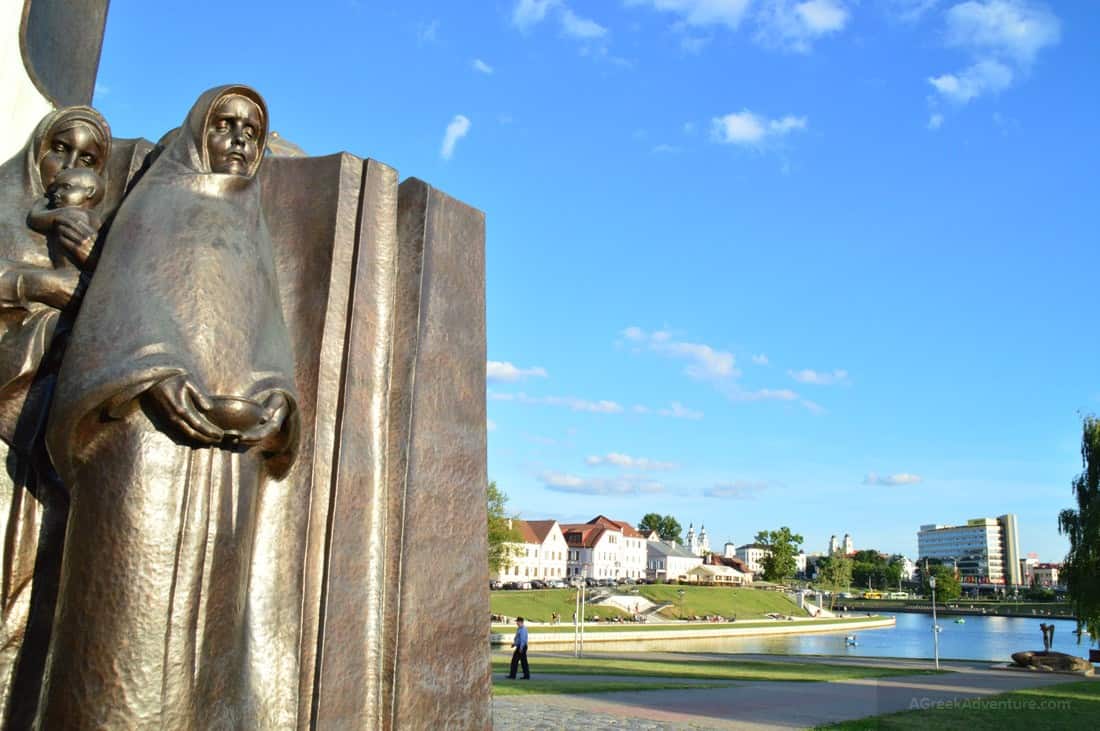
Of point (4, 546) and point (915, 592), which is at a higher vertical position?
point (4, 546)

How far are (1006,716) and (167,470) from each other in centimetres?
1474

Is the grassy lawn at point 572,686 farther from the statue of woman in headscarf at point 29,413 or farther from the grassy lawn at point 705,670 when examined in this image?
the statue of woman in headscarf at point 29,413

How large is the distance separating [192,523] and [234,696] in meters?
0.52

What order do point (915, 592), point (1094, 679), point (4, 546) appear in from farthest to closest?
point (915, 592) < point (1094, 679) < point (4, 546)

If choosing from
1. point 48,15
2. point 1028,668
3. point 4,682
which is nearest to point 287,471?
point 4,682

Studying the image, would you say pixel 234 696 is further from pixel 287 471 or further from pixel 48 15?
pixel 48 15

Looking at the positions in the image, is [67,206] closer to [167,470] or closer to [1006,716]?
[167,470]

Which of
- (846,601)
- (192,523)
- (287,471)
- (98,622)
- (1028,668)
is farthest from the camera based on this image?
(846,601)

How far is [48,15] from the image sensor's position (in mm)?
4543

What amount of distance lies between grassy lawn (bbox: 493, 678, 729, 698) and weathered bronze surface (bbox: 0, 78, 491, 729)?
1153 centimetres

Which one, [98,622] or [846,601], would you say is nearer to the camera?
[98,622]

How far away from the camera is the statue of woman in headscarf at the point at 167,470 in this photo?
2.21 meters

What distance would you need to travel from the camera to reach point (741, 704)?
1420 cm

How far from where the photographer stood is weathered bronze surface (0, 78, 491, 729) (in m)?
2.28
